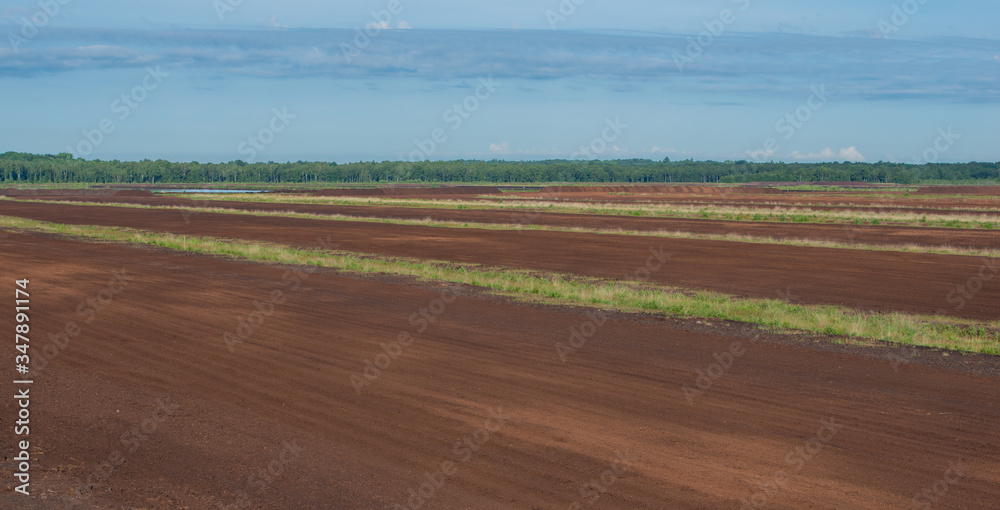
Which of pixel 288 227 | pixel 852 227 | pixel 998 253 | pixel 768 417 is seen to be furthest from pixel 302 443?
pixel 852 227

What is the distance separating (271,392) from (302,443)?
87.3 inches

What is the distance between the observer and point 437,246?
3656 cm

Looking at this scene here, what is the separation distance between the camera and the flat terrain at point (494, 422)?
7367 millimetres

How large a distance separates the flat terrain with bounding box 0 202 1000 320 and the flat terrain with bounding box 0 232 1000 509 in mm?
7496

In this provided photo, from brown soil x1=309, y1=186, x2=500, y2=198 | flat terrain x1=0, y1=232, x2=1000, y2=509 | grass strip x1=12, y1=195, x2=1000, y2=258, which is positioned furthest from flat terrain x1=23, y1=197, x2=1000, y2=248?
brown soil x1=309, y1=186, x2=500, y2=198

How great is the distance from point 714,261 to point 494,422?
882 inches

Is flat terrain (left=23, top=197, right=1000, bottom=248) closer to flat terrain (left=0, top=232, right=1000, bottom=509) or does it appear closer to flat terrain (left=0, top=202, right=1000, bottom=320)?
flat terrain (left=0, top=202, right=1000, bottom=320)

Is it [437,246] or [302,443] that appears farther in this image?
[437,246]

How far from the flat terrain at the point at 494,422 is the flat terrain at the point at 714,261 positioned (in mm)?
7496

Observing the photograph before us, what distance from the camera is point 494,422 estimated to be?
9352 mm

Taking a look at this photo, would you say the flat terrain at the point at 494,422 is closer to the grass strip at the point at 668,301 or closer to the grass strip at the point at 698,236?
the grass strip at the point at 668,301

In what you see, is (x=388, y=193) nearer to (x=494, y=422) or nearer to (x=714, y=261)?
(x=714, y=261)

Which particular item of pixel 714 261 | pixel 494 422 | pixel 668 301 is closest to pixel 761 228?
pixel 714 261

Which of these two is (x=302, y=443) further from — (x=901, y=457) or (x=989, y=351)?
(x=989, y=351)
